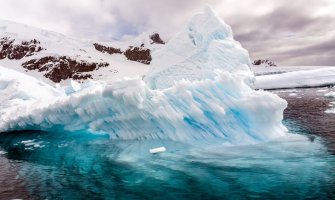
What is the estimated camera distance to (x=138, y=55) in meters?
166

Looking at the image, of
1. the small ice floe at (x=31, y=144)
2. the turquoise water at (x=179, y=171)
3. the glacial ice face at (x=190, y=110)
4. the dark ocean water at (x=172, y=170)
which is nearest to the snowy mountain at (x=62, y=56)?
the small ice floe at (x=31, y=144)

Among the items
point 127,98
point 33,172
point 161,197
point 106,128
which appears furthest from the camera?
point 106,128

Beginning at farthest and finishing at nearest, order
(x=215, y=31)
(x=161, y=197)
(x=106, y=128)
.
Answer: (x=215, y=31) → (x=106, y=128) → (x=161, y=197)

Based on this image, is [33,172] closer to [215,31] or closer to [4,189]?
[4,189]

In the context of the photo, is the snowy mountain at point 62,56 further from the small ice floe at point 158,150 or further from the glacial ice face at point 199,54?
the small ice floe at point 158,150

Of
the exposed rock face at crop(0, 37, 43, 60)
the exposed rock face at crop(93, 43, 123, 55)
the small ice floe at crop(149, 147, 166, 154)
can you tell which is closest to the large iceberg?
the small ice floe at crop(149, 147, 166, 154)

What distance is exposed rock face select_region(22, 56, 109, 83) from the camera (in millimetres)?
122250

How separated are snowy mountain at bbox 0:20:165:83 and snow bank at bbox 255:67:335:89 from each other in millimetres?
64734

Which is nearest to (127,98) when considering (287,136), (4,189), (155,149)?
(155,149)

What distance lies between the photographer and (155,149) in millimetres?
10875

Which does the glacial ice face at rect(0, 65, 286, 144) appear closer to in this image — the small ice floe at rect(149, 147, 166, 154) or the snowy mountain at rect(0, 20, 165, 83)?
the small ice floe at rect(149, 147, 166, 154)

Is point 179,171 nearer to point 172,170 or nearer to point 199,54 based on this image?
point 172,170

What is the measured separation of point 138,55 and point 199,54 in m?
150

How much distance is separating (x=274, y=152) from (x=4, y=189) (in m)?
7.37
